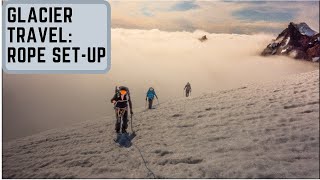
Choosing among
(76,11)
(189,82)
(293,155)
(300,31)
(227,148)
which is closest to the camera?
(293,155)

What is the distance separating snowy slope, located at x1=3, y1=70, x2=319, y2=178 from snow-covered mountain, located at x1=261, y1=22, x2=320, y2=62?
0.65m

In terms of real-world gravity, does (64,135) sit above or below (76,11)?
below

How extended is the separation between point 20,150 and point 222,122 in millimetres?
Answer: 5111

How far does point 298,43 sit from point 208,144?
4191 mm

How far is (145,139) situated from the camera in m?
11.2

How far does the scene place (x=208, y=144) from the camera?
1020 cm

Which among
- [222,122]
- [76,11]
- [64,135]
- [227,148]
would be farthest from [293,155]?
[64,135]

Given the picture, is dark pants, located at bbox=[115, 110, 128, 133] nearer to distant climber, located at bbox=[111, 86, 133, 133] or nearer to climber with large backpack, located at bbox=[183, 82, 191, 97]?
distant climber, located at bbox=[111, 86, 133, 133]

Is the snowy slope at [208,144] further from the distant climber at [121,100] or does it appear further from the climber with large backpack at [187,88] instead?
the distant climber at [121,100]

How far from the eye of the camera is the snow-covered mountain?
11469mm

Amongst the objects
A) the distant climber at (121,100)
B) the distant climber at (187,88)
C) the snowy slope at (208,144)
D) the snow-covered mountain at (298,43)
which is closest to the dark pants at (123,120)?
the distant climber at (121,100)

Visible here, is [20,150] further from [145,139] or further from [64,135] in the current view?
[145,139]

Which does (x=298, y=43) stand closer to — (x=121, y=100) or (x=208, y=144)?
(x=208, y=144)

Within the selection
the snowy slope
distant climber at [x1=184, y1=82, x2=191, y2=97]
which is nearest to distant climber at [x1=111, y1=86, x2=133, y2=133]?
the snowy slope
